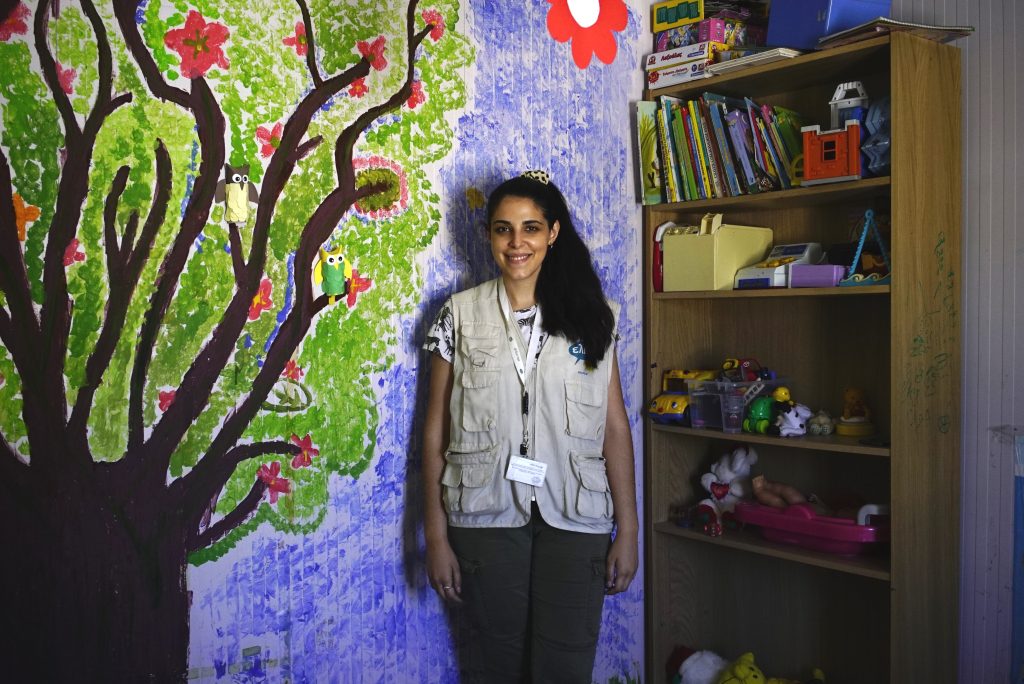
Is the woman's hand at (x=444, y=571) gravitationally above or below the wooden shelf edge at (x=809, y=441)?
below

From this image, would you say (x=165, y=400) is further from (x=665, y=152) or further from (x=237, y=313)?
(x=665, y=152)

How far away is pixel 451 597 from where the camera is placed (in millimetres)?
1993

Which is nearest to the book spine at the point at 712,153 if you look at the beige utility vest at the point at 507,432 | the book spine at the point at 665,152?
the book spine at the point at 665,152

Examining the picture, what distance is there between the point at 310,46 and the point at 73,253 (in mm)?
693

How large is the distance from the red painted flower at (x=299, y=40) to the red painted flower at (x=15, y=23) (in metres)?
0.52

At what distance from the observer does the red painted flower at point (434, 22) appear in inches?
83.6

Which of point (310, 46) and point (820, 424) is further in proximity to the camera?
point (820, 424)

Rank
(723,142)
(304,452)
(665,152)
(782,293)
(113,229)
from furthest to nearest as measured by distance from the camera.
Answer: (665,152), (723,142), (782,293), (304,452), (113,229)

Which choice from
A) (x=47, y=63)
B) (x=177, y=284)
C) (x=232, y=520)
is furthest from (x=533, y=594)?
(x=47, y=63)

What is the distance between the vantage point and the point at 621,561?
212 cm

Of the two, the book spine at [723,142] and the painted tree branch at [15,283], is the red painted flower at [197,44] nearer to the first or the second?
the painted tree branch at [15,283]

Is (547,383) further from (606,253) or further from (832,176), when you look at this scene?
(832,176)

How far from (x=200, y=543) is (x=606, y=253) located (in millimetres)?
1420

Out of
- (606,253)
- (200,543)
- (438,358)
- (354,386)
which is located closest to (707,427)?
(606,253)
